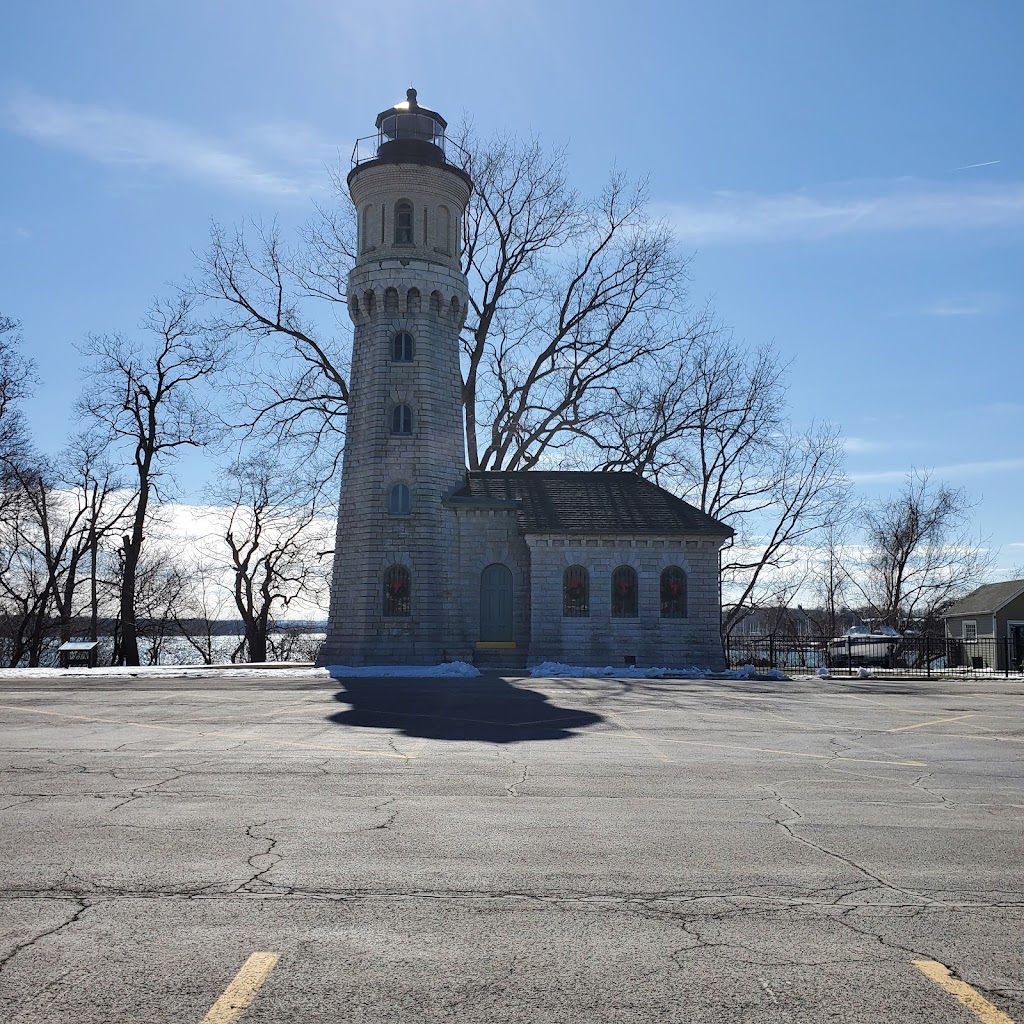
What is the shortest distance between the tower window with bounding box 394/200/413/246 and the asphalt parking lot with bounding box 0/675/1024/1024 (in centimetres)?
2451

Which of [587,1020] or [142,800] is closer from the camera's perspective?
[587,1020]

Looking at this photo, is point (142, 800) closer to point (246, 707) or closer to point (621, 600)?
point (246, 707)

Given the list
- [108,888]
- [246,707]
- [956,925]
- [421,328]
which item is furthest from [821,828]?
[421,328]

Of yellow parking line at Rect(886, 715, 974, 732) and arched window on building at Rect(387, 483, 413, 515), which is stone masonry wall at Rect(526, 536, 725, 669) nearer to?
arched window on building at Rect(387, 483, 413, 515)

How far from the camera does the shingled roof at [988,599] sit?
4716cm

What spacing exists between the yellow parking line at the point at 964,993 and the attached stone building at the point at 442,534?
27.8m

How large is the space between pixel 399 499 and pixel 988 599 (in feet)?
108

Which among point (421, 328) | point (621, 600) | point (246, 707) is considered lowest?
point (246, 707)

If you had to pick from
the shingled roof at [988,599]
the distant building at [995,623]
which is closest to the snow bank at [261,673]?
the distant building at [995,623]

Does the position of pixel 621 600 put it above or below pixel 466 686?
above

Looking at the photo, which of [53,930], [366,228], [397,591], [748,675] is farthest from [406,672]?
[53,930]

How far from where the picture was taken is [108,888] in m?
6.01

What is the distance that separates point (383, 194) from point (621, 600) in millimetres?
16673

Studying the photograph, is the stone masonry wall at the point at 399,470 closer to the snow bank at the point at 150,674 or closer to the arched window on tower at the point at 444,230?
the arched window on tower at the point at 444,230
